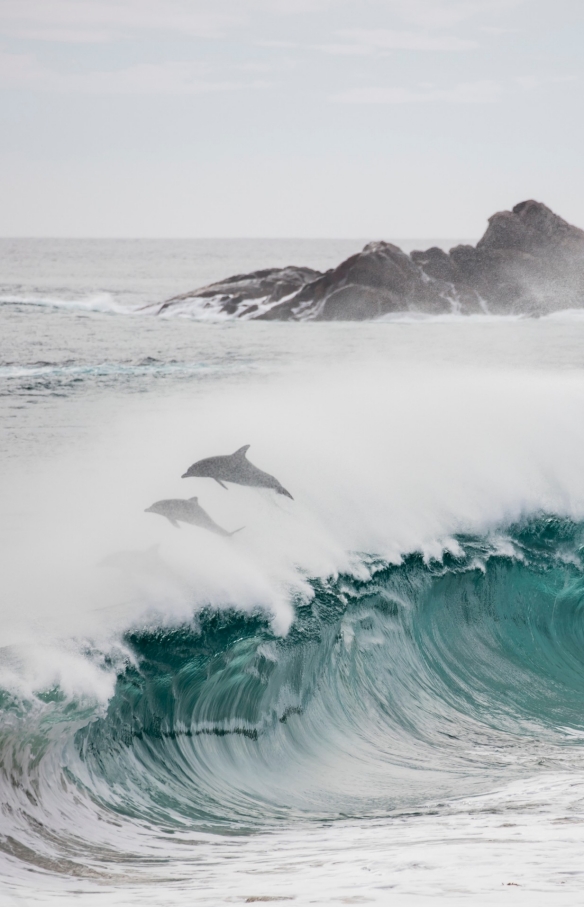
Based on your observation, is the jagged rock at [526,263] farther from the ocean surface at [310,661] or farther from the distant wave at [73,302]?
the ocean surface at [310,661]

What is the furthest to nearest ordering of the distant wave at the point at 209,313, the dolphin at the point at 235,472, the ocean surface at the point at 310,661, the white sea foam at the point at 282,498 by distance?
the distant wave at the point at 209,313 → the dolphin at the point at 235,472 → the white sea foam at the point at 282,498 → the ocean surface at the point at 310,661

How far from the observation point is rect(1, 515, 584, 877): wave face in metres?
4.82

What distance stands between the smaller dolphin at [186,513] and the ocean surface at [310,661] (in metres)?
0.15

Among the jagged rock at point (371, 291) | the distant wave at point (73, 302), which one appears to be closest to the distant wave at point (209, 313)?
the distant wave at point (73, 302)

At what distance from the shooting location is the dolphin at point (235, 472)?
8.45m

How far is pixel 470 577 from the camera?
828 cm

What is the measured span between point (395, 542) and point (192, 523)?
2.02 meters

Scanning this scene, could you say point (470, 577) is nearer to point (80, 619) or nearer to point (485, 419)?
point (485, 419)

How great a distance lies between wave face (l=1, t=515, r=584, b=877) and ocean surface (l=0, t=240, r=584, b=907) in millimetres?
20

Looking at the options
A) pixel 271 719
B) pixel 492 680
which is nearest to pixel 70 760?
pixel 271 719

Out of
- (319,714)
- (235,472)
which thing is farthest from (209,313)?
(319,714)

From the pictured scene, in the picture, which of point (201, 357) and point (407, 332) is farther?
point (407, 332)

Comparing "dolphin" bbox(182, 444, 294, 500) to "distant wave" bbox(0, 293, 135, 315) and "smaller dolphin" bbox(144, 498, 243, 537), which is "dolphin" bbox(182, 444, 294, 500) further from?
"distant wave" bbox(0, 293, 135, 315)

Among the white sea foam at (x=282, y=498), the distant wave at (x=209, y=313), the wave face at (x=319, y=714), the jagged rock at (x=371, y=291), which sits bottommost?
the wave face at (x=319, y=714)
